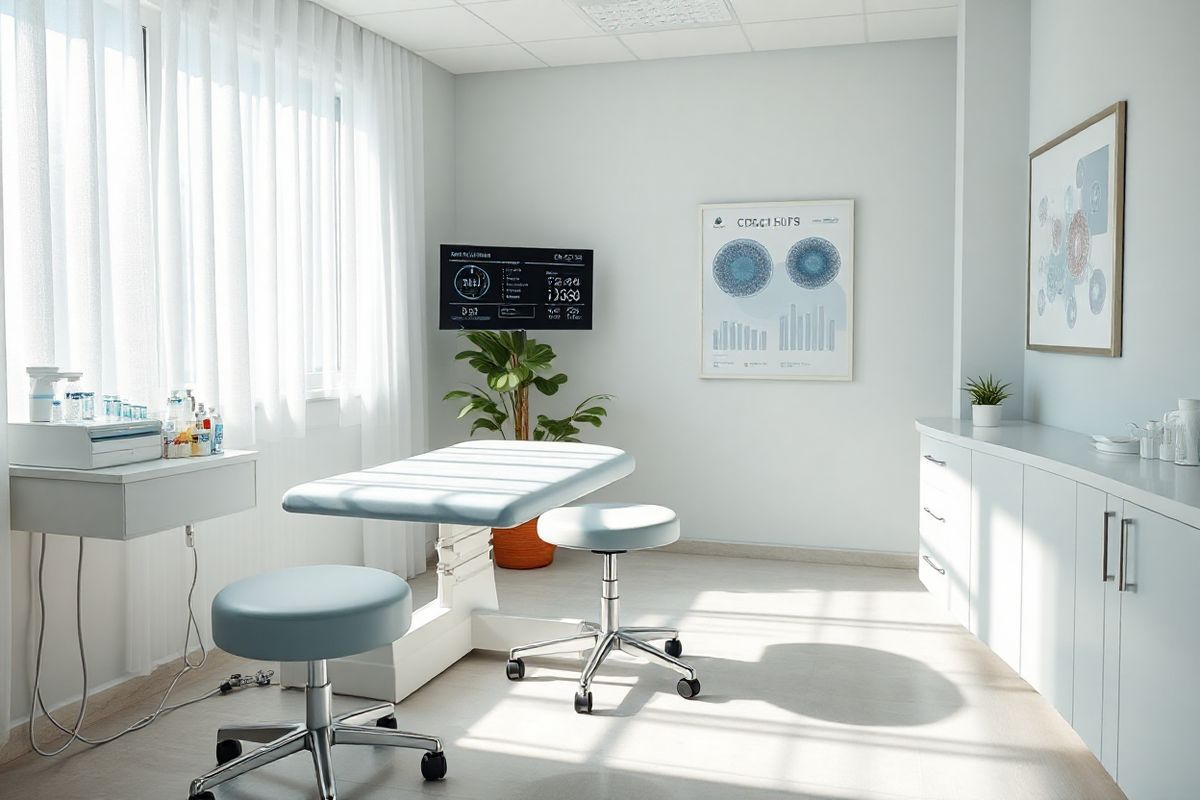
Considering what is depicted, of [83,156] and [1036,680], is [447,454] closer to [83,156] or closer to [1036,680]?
[83,156]

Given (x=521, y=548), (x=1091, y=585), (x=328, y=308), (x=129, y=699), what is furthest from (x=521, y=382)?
(x=1091, y=585)

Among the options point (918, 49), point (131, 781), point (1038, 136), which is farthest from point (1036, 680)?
point (918, 49)

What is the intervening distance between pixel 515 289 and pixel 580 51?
1.27 m

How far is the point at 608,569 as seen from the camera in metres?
3.31

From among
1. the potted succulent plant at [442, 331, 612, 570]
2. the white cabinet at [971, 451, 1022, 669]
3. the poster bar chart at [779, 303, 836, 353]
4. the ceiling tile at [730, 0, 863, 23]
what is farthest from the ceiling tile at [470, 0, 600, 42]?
the white cabinet at [971, 451, 1022, 669]

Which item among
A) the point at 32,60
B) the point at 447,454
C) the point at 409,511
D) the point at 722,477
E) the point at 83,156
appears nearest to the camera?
the point at 409,511

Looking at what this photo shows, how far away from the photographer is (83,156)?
9.68ft

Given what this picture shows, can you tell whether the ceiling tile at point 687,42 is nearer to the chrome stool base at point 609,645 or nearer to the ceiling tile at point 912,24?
the ceiling tile at point 912,24

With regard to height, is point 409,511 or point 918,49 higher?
point 918,49

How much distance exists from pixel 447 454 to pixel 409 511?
911 mm

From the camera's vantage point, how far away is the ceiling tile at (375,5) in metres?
4.15

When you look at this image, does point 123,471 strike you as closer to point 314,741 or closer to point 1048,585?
point 314,741

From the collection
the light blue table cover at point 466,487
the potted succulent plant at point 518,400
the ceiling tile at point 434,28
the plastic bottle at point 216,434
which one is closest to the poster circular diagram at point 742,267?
the potted succulent plant at point 518,400

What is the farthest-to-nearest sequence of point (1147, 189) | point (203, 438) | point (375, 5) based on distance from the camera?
point (375, 5), point (203, 438), point (1147, 189)
